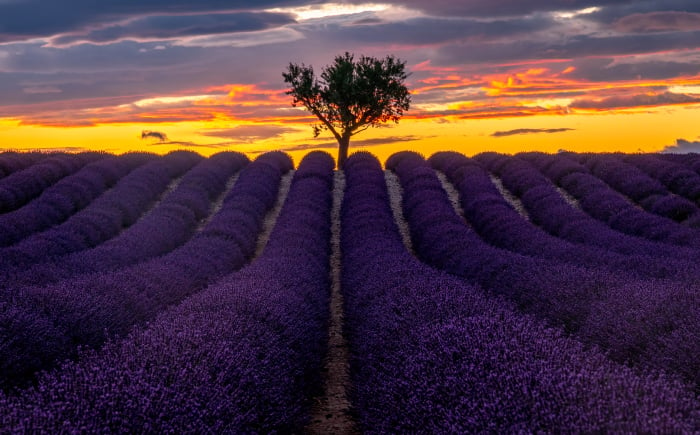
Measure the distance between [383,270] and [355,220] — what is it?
542 centimetres

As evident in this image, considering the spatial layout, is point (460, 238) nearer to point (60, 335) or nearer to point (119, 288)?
point (119, 288)

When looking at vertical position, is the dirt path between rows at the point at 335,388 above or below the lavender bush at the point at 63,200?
below

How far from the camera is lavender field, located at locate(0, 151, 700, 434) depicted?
2820 millimetres

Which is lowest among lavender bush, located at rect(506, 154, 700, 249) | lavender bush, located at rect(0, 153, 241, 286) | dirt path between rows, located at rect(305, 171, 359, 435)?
dirt path between rows, located at rect(305, 171, 359, 435)

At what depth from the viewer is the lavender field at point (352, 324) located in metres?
2.82

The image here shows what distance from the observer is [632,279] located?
6.21m

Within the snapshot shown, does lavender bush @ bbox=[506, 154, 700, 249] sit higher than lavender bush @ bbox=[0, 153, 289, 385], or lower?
lower

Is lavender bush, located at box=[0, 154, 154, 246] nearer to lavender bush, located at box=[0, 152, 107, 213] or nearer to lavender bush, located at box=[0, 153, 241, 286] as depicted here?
lavender bush, located at box=[0, 152, 107, 213]

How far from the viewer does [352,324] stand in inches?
251

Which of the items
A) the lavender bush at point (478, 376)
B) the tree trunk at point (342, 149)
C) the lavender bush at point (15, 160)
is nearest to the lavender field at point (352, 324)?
the lavender bush at point (478, 376)

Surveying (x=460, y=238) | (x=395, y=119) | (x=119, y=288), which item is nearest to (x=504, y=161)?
(x=395, y=119)

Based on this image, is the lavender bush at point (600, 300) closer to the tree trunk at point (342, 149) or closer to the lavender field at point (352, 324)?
the lavender field at point (352, 324)

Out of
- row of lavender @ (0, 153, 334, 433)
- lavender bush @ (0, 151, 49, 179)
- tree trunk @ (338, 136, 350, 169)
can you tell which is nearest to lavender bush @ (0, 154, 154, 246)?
lavender bush @ (0, 151, 49, 179)

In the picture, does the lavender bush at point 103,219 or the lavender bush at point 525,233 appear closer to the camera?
the lavender bush at point 525,233
